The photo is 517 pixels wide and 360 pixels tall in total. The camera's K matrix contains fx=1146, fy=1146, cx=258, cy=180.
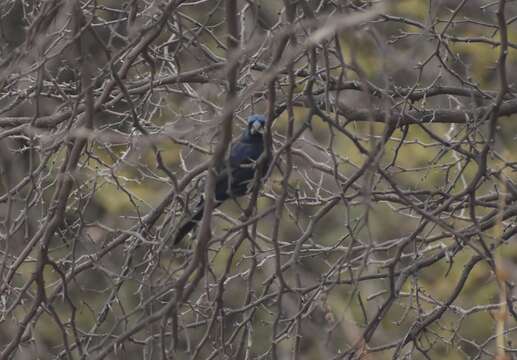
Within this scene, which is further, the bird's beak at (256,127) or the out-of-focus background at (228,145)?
the bird's beak at (256,127)

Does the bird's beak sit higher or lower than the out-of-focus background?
higher

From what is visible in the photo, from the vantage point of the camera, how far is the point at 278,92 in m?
5.64

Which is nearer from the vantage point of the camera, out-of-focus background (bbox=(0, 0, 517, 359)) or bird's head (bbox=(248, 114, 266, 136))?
out-of-focus background (bbox=(0, 0, 517, 359))

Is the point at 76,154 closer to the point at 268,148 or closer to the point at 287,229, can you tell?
the point at 268,148

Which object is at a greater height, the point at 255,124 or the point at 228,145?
the point at 255,124

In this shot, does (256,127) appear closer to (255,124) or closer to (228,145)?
(255,124)

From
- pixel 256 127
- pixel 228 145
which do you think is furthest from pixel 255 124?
pixel 228 145

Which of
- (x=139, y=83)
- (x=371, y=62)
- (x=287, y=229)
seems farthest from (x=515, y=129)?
(x=139, y=83)

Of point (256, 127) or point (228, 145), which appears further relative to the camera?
point (256, 127)

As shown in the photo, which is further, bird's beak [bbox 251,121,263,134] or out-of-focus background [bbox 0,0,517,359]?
bird's beak [bbox 251,121,263,134]

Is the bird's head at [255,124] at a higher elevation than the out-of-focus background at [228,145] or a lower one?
higher

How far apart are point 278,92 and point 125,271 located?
55.6 inches

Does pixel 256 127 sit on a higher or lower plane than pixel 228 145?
higher

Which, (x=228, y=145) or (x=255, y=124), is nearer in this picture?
(x=228, y=145)
